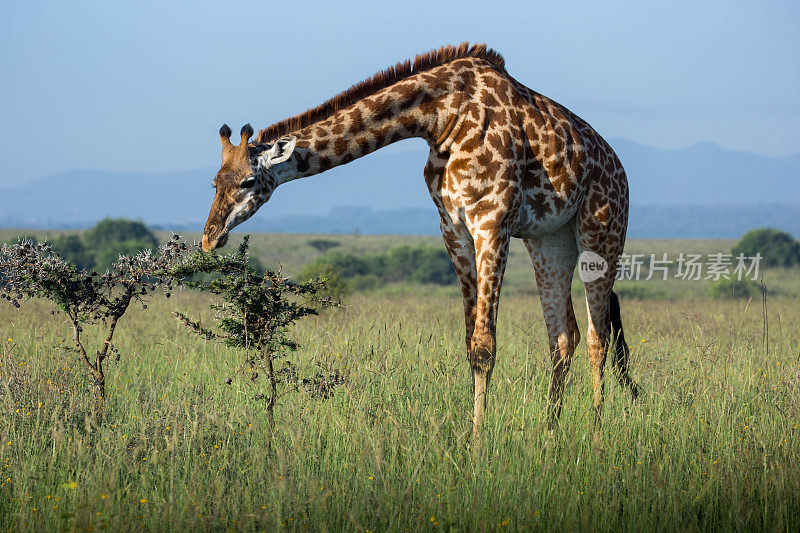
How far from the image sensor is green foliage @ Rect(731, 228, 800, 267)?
47875 millimetres

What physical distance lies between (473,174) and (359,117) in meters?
1.07

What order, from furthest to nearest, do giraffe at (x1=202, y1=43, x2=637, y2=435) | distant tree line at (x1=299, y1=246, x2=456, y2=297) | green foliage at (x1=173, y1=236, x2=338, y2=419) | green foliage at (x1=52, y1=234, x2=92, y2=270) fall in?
distant tree line at (x1=299, y1=246, x2=456, y2=297)
green foliage at (x1=52, y1=234, x2=92, y2=270)
green foliage at (x1=173, y1=236, x2=338, y2=419)
giraffe at (x1=202, y1=43, x2=637, y2=435)

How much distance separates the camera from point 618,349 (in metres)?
7.87

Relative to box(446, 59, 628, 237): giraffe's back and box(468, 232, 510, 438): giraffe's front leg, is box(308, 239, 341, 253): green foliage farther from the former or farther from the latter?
box(468, 232, 510, 438): giraffe's front leg

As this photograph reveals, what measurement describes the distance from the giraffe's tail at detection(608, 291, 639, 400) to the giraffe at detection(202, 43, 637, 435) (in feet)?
0.30

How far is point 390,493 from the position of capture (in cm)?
461

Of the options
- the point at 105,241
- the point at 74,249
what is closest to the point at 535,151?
the point at 74,249

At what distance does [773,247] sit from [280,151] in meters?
49.1

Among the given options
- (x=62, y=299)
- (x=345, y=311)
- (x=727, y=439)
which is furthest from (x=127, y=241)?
(x=727, y=439)

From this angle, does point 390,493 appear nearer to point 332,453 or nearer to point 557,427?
point 332,453

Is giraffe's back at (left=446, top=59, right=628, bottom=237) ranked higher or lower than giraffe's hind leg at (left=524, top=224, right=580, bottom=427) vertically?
higher

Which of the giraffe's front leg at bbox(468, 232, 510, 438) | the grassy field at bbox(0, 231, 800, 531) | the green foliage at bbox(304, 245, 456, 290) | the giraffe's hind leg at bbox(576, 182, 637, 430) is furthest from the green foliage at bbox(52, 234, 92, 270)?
the giraffe's front leg at bbox(468, 232, 510, 438)

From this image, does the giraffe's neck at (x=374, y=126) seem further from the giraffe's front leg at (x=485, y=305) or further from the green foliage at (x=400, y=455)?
the green foliage at (x=400, y=455)

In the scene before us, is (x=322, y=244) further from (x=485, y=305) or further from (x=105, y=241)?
(x=485, y=305)
